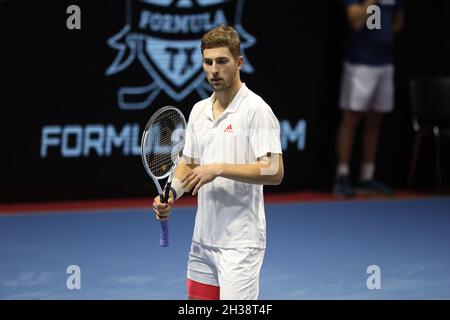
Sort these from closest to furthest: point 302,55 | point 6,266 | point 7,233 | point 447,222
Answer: point 6,266, point 7,233, point 447,222, point 302,55

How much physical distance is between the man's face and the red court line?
5234 mm

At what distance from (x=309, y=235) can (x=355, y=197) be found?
191 centimetres

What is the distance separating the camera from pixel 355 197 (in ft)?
35.6

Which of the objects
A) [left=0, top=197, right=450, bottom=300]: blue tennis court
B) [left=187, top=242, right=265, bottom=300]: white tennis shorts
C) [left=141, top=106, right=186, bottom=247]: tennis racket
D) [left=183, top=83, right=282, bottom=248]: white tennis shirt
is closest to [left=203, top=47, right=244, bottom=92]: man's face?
[left=183, top=83, right=282, bottom=248]: white tennis shirt

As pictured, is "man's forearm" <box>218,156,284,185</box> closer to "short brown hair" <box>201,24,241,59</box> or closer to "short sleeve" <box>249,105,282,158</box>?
"short sleeve" <box>249,105,282,158</box>

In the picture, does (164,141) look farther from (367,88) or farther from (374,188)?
(374,188)

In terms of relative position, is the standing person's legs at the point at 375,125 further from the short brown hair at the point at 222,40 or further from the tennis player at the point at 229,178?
the short brown hair at the point at 222,40

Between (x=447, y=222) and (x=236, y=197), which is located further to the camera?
(x=447, y=222)

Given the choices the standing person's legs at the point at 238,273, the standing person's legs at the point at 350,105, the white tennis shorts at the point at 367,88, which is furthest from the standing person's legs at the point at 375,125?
the standing person's legs at the point at 238,273

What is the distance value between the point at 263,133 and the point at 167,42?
18.1 ft

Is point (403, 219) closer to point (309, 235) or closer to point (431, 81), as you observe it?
point (309, 235)

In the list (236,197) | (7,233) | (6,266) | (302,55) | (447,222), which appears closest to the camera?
(236,197)

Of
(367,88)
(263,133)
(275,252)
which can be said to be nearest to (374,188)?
(367,88)

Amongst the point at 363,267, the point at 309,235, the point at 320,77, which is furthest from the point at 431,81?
the point at 363,267
